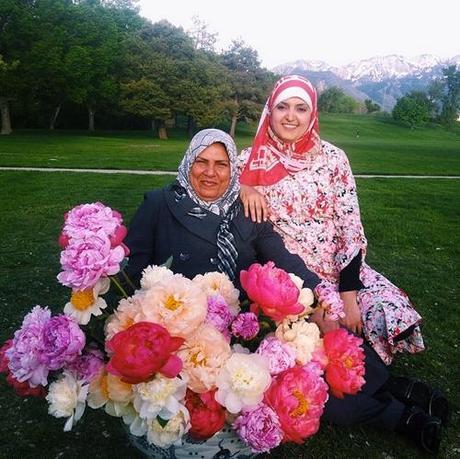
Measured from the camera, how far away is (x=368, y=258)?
24.7 feet

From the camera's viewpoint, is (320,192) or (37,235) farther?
(37,235)

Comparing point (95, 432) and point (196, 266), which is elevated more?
point (196, 266)


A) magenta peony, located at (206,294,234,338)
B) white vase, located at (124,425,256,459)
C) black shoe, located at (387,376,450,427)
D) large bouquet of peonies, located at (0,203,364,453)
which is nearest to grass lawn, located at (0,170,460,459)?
black shoe, located at (387,376,450,427)

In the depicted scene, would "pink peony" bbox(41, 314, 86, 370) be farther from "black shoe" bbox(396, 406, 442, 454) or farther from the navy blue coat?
"black shoe" bbox(396, 406, 442, 454)

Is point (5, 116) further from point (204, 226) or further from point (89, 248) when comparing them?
point (89, 248)

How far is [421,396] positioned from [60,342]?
9.05ft

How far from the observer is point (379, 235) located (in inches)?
358

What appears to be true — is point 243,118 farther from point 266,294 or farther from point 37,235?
point 266,294

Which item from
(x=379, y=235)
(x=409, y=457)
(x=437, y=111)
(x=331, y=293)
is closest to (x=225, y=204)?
(x=331, y=293)

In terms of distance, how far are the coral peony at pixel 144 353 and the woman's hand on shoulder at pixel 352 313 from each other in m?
2.03

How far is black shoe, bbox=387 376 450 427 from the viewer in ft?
11.0

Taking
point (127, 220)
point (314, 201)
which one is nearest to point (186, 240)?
point (314, 201)

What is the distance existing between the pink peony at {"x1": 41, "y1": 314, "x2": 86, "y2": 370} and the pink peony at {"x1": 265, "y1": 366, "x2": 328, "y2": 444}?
2.23 feet

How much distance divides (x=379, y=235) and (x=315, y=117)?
6.02 meters
